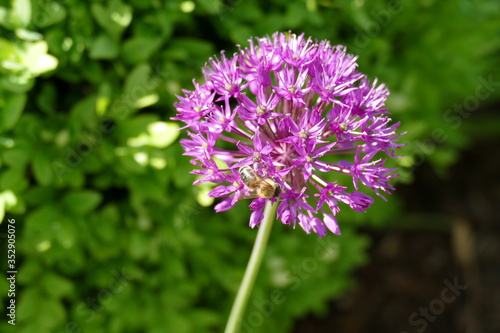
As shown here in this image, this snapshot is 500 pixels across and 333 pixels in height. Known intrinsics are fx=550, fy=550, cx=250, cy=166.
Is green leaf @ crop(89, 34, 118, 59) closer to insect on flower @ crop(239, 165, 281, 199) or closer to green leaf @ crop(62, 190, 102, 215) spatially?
green leaf @ crop(62, 190, 102, 215)

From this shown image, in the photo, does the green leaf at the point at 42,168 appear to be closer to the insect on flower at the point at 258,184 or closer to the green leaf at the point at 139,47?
the green leaf at the point at 139,47

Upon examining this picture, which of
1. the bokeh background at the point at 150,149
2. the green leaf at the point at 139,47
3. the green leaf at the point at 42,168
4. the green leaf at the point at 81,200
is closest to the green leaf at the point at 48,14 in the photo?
the bokeh background at the point at 150,149

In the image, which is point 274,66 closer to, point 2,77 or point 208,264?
point 2,77

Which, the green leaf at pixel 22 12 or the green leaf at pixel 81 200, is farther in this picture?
the green leaf at pixel 81 200

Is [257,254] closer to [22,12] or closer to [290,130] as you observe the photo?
[290,130]

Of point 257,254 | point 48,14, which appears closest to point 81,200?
point 48,14

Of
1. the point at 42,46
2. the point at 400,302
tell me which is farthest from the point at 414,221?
the point at 42,46

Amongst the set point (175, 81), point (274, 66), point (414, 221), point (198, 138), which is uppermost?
point (414, 221)
